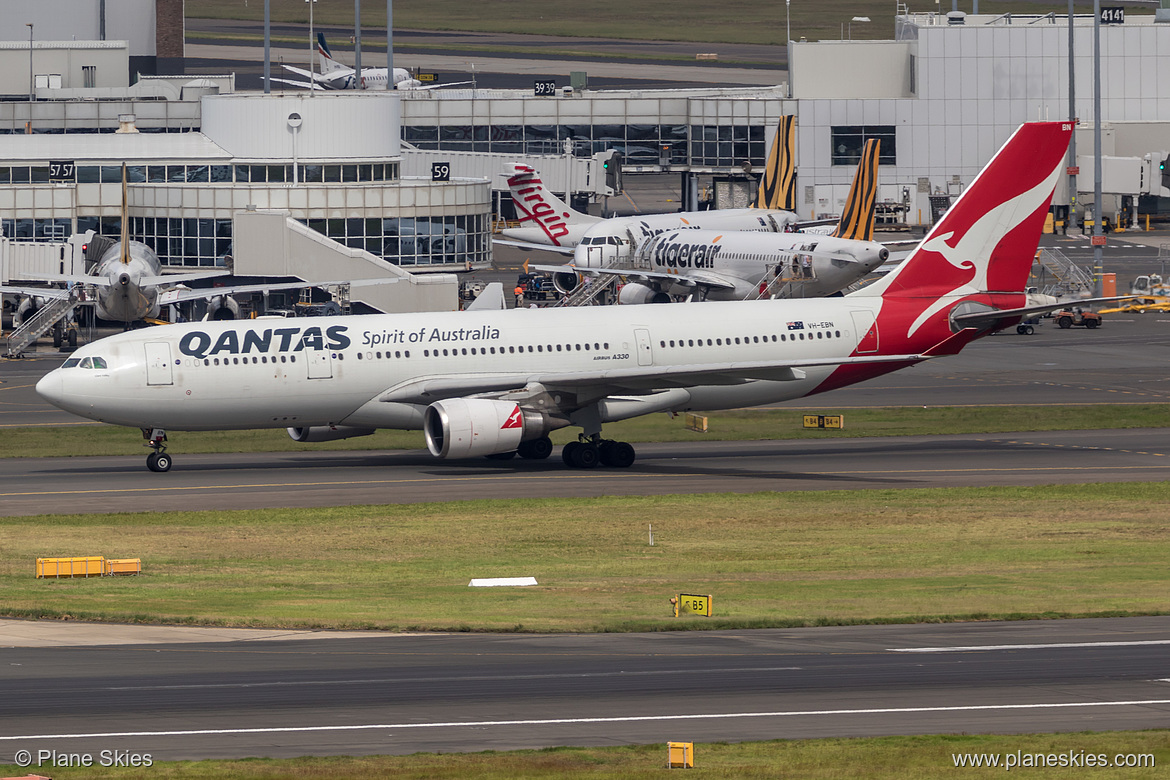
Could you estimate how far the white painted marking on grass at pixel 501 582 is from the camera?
113 feet

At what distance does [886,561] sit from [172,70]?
165656 millimetres

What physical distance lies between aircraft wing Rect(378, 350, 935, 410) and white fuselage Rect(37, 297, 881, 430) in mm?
197

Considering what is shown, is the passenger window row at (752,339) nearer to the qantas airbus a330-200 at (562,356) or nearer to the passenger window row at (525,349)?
the qantas airbus a330-200 at (562,356)

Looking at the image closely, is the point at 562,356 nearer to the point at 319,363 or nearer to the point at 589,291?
the point at 319,363

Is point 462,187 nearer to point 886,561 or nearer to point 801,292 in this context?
point 801,292

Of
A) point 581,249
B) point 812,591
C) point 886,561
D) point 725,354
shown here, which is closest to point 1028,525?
point 886,561

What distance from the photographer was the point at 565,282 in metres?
104

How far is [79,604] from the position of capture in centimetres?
3209

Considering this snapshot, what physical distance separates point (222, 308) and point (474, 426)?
4724 cm

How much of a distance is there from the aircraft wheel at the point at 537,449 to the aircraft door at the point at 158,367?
1163 cm

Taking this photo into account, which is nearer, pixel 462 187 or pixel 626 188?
pixel 462 187

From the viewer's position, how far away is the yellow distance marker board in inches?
1198

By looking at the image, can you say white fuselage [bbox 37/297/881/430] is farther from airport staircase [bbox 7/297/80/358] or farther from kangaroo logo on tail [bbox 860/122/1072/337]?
airport staircase [bbox 7/297/80/358]

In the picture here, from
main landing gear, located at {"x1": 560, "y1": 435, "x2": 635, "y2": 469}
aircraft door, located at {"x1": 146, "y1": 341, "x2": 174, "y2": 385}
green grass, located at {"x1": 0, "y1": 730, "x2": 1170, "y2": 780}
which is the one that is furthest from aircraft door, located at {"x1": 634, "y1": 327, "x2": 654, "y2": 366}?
green grass, located at {"x1": 0, "y1": 730, "x2": 1170, "y2": 780}
